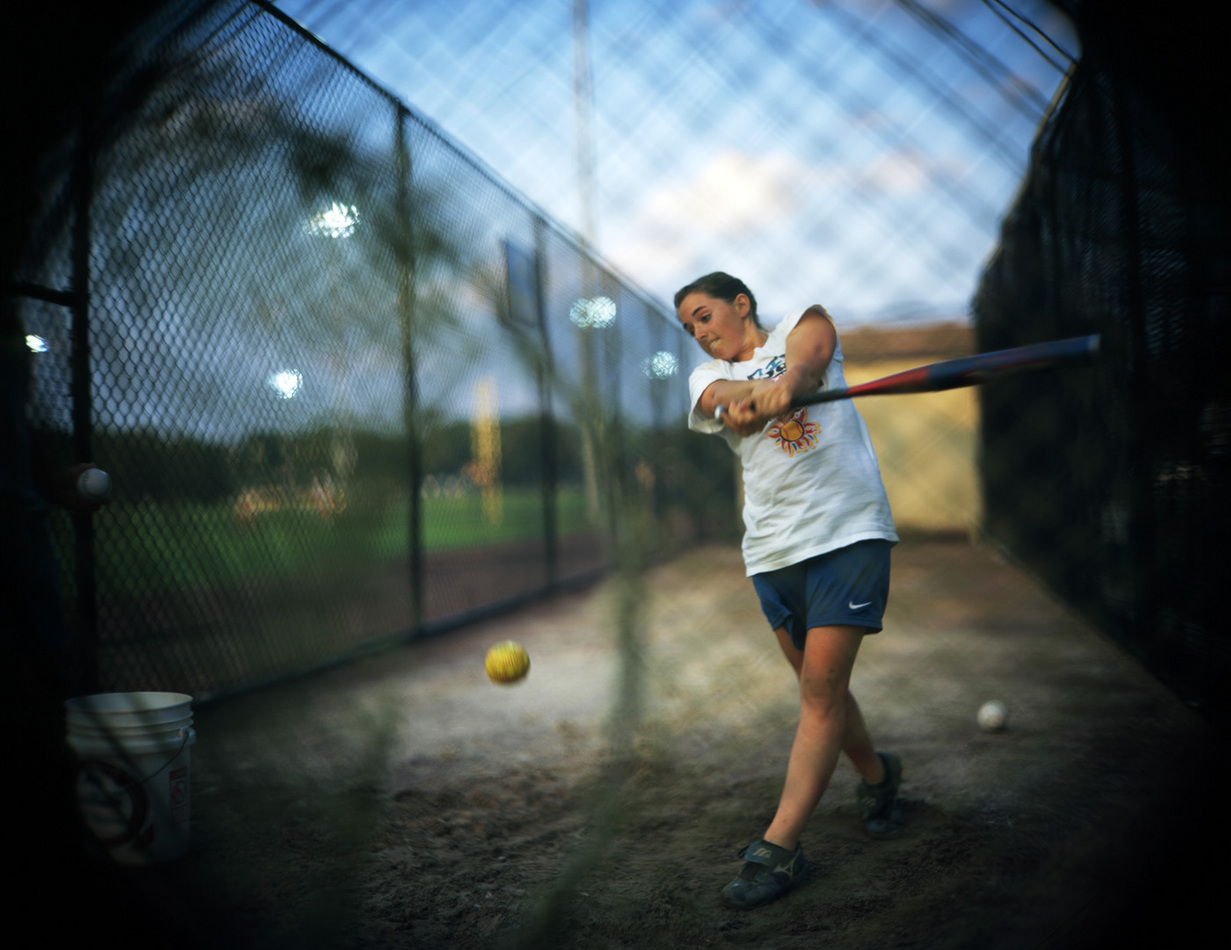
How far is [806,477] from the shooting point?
A: 1.84 m

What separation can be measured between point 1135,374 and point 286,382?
2951mm

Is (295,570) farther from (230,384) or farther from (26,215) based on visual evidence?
(26,215)

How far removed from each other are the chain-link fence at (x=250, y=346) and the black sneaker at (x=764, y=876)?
3.12ft

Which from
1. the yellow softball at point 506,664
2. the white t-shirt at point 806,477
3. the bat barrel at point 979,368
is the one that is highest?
the bat barrel at point 979,368

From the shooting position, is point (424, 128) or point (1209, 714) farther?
point (424, 128)

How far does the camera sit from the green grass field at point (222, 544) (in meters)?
2.40

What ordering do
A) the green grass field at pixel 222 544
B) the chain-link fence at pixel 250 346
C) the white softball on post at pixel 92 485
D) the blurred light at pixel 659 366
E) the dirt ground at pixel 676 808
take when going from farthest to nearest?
the blurred light at pixel 659 366 < the green grass field at pixel 222 544 < the chain-link fence at pixel 250 346 < the white softball on post at pixel 92 485 < the dirt ground at pixel 676 808

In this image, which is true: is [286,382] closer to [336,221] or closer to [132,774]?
[336,221]

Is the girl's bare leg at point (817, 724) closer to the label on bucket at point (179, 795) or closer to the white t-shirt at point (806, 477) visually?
the white t-shirt at point (806, 477)

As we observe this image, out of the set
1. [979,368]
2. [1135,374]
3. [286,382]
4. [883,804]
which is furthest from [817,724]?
[286,382]

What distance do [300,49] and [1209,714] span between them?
359 cm

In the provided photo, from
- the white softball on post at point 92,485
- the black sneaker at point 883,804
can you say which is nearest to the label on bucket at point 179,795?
the white softball on post at point 92,485

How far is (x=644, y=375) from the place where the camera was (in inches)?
318

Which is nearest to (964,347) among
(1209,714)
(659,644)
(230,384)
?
(659,644)
